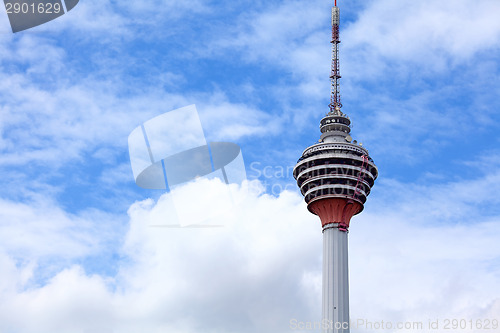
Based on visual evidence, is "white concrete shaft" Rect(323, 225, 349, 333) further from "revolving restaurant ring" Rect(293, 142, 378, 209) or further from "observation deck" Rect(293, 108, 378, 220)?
"revolving restaurant ring" Rect(293, 142, 378, 209)

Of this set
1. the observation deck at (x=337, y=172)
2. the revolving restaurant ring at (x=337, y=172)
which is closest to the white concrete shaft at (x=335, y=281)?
the observation deck at (x=337, y=172)

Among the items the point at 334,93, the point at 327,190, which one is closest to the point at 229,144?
the point at 327,190

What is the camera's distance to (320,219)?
16475 cm

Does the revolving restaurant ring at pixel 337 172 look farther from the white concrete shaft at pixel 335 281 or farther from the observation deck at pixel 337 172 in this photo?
the white concrete shaft at pixel 335 281

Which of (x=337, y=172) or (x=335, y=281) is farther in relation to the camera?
(x=337, y=172)

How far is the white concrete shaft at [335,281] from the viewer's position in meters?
151

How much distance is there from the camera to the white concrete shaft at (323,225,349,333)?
151 metres

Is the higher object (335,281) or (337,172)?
(337,172)

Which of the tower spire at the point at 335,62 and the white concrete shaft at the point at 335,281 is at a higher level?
the tower spire at the point at 335,62

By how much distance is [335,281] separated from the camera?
155250mm

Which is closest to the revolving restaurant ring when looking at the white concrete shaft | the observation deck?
the observation deck

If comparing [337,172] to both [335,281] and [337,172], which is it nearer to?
[337,172]

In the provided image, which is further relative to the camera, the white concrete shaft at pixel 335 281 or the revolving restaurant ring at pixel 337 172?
the revolving restaurant ring at pixel 337 172

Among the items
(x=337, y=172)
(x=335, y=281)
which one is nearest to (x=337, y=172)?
(x=337, y=172)
